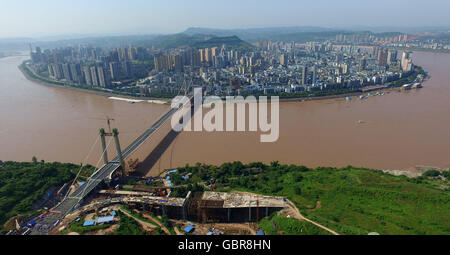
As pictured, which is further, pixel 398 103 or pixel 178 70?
pixel 178 70

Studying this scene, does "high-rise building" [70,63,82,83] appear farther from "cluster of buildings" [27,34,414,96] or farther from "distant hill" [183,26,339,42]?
"distant hill" [183,26,339,42]

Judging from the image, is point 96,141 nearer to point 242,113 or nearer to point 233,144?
point 233,144

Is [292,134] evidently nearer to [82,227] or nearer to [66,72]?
[82,227]

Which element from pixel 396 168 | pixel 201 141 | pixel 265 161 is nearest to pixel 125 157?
pixel 201 141

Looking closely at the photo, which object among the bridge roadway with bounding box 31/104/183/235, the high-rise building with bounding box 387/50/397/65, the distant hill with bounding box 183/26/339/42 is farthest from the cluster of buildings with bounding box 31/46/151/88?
the distant hill with bounding box 183/26/339/42

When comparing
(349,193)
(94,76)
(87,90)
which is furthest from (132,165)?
(94,76)

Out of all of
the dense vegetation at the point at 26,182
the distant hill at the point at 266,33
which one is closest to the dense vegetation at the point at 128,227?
the dense vegetation at the point at 26,182
